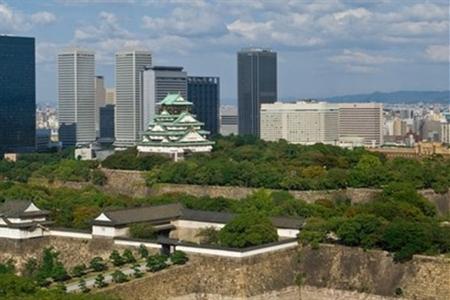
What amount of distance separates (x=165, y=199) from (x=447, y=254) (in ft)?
37.2

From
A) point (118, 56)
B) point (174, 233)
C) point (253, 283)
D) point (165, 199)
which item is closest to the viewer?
point (253, 283)

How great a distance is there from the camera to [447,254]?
79.8 ft

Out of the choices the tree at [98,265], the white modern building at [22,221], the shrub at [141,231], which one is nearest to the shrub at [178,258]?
the tree at [98,265]

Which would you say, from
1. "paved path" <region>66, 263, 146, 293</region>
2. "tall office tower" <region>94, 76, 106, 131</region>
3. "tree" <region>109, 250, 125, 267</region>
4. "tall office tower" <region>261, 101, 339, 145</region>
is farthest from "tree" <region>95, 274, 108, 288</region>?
"tall office tower" <region>94, 76, 106, 131</region>

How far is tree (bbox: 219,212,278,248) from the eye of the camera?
24.9m

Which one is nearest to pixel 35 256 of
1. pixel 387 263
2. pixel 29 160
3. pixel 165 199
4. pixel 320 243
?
pixel 165 199

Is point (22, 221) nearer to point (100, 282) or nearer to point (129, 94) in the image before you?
point (100, 282)

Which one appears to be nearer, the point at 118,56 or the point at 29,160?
the point at 29,160

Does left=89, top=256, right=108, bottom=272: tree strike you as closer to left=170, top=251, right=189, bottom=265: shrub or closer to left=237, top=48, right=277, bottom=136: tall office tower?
left=170, top=251, right=189, bottom=265: shrub

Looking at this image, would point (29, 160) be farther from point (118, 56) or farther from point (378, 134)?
point (378, 134)

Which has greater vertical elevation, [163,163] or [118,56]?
[118,56]

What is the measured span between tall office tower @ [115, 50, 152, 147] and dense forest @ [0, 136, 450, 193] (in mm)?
47084

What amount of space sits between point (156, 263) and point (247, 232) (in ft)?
→ 10.2

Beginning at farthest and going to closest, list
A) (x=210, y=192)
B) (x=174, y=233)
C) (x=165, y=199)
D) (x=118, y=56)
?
1. (x=118, y=56)
2. (x=210, y=192)
3. (x=165, y=199)
4. (x=174, y=233)
